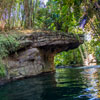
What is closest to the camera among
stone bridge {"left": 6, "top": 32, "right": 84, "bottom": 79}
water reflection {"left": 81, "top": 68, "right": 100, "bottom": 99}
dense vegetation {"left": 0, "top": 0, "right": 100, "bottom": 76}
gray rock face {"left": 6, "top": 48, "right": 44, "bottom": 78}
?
water reflection {"left": 81, "top": 68, "right": 100, "bottom": 99}

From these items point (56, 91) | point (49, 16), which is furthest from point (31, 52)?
point (49, 16)

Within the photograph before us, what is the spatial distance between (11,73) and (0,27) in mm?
2425

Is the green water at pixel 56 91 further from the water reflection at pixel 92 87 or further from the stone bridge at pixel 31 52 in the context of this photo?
the stone bridge at pixel 31 52

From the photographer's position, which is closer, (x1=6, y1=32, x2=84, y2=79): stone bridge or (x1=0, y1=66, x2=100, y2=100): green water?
(x1=0, y1=66, x2=100, y2=100): green water

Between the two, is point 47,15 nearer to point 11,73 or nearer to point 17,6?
point 17,6

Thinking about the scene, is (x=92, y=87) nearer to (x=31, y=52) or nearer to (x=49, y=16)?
(x=31, y=52)

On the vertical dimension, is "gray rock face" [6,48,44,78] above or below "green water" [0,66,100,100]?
above

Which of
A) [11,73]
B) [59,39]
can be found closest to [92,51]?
[59,39]

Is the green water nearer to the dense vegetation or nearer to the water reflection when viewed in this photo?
the water reflection

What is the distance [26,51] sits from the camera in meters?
7.27

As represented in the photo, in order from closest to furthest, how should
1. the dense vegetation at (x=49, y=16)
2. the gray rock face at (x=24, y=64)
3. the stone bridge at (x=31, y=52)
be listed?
the dense vegetation at (x=49, y=16)
the gray rock face at (x=24, y=64)
the stone bridge at (x=31, y=52)

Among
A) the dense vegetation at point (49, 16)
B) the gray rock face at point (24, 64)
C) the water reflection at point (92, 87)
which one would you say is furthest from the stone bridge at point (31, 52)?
the water reflection at point (92, 87)

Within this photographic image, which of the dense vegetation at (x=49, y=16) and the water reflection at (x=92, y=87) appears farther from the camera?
the dense vegetation at (x=49, y=16)


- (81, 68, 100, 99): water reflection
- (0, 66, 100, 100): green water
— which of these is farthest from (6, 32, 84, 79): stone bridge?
(81, 68, 100, 99): water reflection
